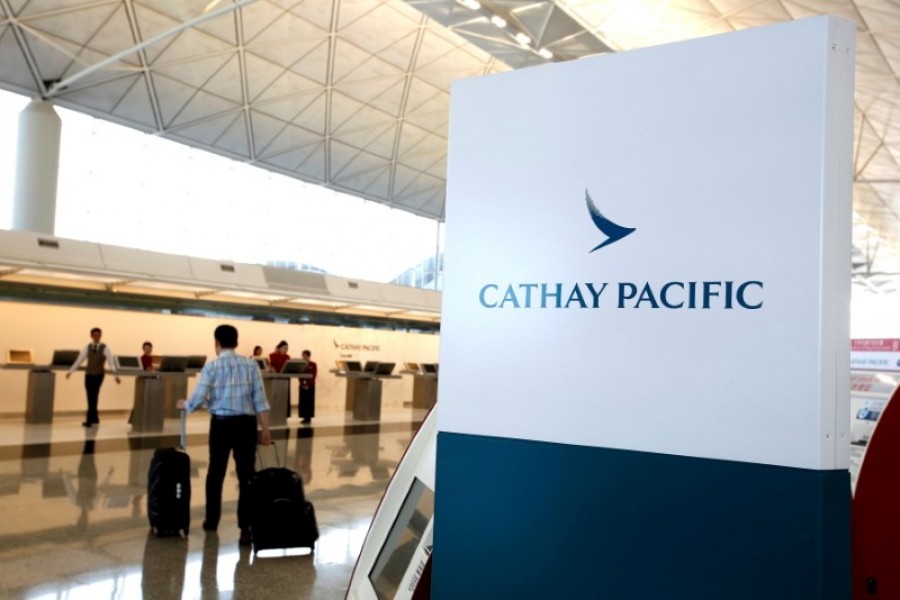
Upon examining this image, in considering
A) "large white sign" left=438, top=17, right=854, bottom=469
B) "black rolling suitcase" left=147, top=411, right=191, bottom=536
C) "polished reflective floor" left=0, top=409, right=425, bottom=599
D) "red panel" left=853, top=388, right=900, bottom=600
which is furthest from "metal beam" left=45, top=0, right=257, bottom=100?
"red panel" left=853, top=388, right=900, bottom=600

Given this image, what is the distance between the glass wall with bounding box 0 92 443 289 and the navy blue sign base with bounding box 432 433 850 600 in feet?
85.1

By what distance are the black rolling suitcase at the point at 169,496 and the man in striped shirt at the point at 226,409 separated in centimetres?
27

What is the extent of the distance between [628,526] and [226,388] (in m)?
6.73

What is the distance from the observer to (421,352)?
108ft

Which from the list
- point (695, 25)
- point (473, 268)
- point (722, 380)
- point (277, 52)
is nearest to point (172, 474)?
point (473, 268)

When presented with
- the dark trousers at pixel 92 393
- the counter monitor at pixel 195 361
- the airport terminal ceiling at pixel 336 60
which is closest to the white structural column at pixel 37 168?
the airport terminal ceiling at pixel 336 60

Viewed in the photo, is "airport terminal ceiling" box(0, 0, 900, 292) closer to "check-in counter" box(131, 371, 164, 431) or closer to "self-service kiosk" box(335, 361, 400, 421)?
"check-in counter" box(131, 371, 164, 431)

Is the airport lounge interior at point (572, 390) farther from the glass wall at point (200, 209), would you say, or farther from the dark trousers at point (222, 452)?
the glass wall at point (200, 209)

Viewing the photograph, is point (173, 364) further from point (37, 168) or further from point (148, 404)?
point (37, 168)

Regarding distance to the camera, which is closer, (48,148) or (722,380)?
(722,380)

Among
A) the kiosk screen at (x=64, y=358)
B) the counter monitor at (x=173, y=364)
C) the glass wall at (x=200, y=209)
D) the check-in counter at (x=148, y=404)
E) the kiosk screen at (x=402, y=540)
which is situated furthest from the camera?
the glass wall at (x=200, y=209)

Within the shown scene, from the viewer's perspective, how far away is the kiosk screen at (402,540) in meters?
2.96

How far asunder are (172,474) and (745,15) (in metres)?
18.0

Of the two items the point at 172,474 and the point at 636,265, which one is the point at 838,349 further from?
the point at 172,474
